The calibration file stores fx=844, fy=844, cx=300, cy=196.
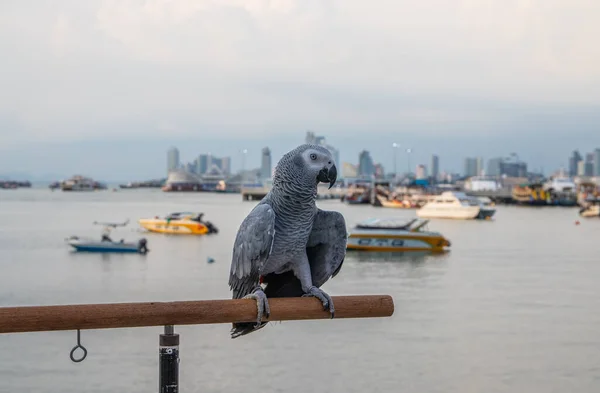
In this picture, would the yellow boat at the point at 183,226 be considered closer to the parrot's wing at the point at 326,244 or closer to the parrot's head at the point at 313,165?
the parrot's wing at the point at 326,244

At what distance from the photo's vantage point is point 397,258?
2595 centimetres

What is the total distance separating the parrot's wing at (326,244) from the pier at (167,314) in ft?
1.68

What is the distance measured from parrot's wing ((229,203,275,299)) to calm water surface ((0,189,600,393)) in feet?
23.7

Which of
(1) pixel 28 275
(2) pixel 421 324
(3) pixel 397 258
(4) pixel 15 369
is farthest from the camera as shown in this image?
(3) pixel 397 258

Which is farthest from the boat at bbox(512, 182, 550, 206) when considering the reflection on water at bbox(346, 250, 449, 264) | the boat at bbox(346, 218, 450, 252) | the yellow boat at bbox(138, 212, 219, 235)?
the boat at bbox(346, 218, 450, 252)

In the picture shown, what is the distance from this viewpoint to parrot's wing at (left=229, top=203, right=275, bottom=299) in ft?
10.3

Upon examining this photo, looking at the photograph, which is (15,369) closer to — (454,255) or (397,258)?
(397,258)

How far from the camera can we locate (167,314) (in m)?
2.43

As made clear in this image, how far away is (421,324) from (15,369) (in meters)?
6.71

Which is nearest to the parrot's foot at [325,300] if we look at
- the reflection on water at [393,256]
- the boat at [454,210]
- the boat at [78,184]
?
the reflection on water at [393,256]

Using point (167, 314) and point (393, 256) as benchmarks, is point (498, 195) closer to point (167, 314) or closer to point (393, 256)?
point (393, 256)

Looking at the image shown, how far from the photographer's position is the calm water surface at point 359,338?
1065cm

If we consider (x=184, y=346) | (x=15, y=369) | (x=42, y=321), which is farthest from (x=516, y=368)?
(x=42, y=321)

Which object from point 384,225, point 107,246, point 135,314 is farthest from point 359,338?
point 107,246
